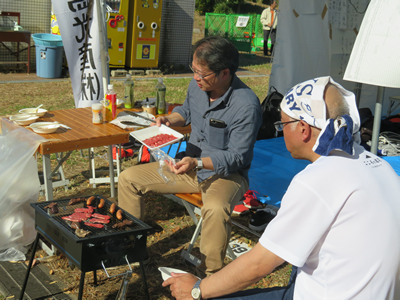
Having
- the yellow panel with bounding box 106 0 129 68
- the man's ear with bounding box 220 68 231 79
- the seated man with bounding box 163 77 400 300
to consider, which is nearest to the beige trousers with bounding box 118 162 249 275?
the man's ear with bounding box 220 68 231 79

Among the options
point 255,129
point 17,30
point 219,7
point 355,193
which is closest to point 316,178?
point 355,193

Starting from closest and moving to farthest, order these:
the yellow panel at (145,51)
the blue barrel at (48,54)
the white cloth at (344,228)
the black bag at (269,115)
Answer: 1. the white cloth at (344,228)
2. the black bag at (269,115)
3. the blue barrel at (48,54)
4. the yellow panel at (145,51)

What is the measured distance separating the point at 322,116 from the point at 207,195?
1542 millimetres

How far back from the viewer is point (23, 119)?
3.21 m

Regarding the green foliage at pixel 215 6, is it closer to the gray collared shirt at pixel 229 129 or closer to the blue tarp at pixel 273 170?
the blue tarp at pixel 273 170

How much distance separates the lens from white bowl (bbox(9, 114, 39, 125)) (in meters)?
3.13

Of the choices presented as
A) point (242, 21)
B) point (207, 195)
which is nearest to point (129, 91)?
point (207, 195)

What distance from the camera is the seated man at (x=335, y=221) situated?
4.28 ft

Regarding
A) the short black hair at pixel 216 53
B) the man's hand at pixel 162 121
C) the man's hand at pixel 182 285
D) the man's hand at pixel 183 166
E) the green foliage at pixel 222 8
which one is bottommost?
the man's hand at pixel 182 285

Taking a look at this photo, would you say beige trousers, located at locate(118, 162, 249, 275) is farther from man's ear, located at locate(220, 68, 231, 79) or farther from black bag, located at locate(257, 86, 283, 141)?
black bag, located at locate(257, 86, 283, 141)

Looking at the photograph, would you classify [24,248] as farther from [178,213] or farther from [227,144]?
[227,144]

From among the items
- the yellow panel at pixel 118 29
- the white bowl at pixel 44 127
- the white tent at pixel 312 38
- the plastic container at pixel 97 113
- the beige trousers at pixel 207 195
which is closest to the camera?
the beige trousers at pixel 207 195

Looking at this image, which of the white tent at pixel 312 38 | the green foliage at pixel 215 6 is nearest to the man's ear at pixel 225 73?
the white tent at pixel 312 38

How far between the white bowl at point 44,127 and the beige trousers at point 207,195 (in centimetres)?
64
